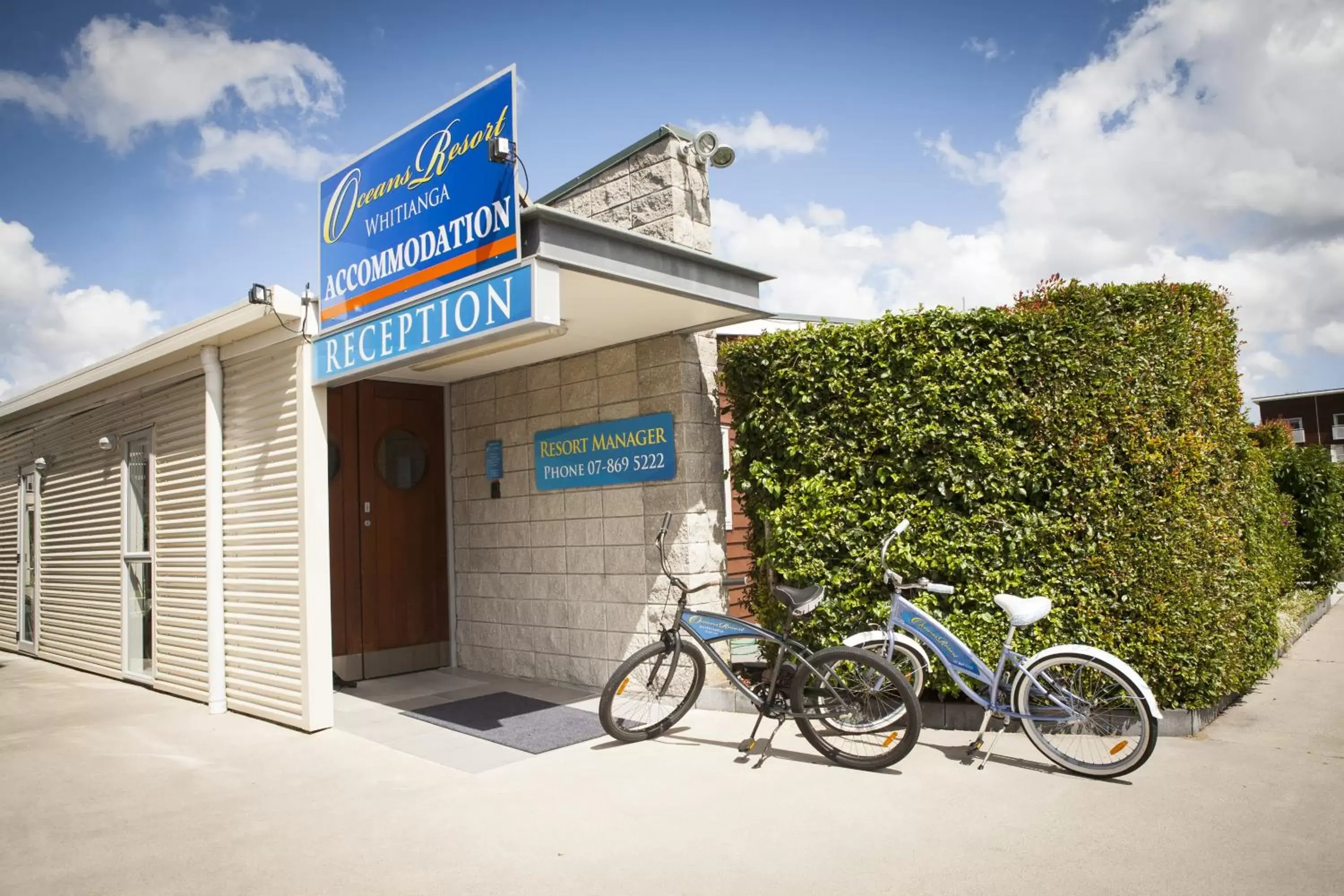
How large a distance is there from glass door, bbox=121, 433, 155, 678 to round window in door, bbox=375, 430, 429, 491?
6.13 feet

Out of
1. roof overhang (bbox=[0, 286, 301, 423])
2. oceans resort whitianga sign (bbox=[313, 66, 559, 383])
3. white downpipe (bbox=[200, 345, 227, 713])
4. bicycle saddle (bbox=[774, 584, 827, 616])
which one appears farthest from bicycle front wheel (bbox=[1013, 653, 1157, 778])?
white downpipe (bbox=[200, 345, 227, 713])

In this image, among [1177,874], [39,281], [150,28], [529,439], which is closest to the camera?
[1177,874]

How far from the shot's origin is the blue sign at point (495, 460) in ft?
22.4

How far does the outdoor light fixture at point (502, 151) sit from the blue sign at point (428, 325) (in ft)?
1.93

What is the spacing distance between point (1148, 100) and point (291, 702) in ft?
25.6

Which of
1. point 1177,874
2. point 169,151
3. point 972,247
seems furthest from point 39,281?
point 1177,874

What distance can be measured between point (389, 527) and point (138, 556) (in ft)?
7.12

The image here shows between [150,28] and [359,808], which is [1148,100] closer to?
[359,808]

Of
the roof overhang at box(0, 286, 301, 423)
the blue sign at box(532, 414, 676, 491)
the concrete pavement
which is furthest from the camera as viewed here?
the blue sign at box(532, 414, 676, 491)

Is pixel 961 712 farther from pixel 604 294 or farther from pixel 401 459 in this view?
pixel 401 459

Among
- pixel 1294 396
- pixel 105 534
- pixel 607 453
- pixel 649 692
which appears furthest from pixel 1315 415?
pixel 105 534

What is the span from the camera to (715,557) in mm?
5676

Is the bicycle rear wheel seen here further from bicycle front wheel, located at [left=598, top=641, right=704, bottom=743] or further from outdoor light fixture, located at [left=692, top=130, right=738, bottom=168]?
outdoor light fixture, located at [left=692, top=130, right=738, bottom=168]

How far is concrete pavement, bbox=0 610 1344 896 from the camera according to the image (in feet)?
9.50
